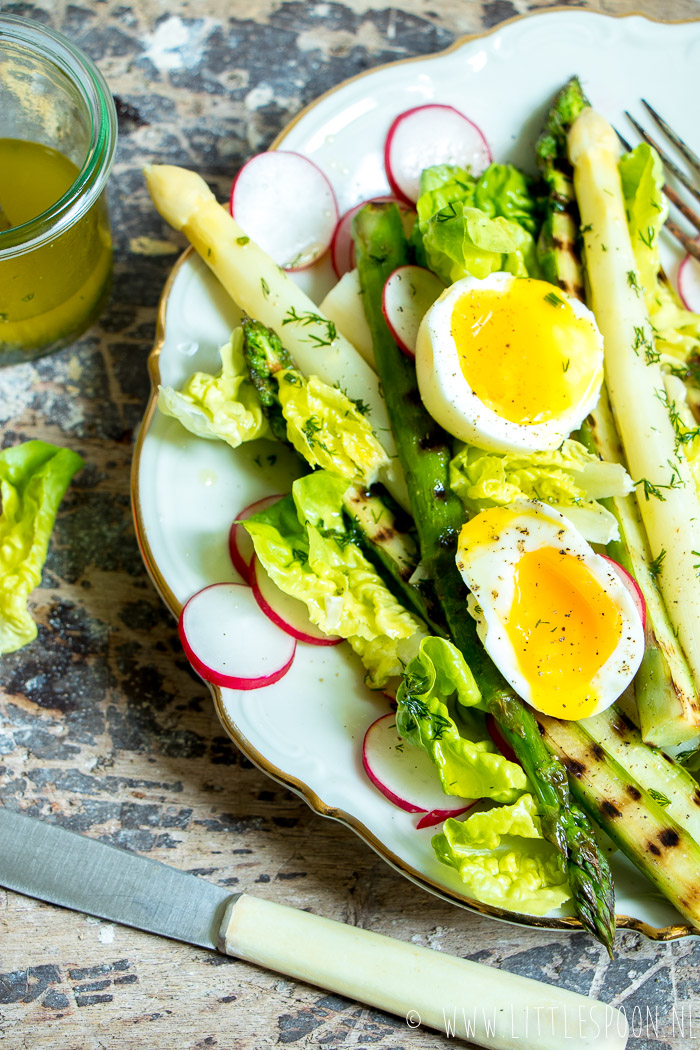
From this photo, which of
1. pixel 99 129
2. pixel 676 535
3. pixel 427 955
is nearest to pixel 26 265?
pixel 99 129

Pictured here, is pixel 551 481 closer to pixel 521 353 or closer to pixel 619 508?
pixel 619 508

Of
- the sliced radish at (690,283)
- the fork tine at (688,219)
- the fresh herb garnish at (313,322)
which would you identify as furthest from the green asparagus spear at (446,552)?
the sliced radish at (690,283)

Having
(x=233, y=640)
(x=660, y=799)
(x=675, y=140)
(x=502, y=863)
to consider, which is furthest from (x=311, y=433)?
(x=675, y=140)

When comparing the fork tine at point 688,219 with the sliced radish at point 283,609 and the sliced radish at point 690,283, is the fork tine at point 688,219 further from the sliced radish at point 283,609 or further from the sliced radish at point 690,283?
the sliced radish at point 283,609

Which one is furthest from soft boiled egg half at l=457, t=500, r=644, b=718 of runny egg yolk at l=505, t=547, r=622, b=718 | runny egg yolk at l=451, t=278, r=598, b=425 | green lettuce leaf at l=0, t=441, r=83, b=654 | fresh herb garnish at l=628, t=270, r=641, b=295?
green lettuce leaf at l=0, t=441, r=83, b=654

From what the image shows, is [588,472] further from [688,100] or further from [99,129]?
[99,129]
